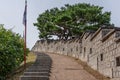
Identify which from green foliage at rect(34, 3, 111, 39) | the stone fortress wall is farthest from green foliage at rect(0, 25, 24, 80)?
green foliage at rect(34, 3, 111, 39)

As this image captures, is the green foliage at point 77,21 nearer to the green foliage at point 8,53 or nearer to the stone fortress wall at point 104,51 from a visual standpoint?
the stone fortress wall at point 104,51

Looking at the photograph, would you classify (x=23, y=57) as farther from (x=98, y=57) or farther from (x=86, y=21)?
(x=86, y=21)

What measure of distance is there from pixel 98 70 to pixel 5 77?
5.52 meters

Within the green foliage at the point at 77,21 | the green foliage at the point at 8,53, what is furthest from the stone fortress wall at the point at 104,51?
the green foliage at the point at 77,21

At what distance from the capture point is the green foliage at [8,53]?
20.9 m

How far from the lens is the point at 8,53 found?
21250 millimetres

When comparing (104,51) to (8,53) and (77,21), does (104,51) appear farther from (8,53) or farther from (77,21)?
(77,21)

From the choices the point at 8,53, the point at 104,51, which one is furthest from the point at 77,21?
the point at 104,51

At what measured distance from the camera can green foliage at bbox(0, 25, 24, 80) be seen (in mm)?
20859

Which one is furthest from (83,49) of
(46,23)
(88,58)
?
(46,23)

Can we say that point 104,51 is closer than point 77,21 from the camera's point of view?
Yes

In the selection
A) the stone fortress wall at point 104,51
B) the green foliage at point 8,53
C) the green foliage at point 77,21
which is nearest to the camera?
the stone fortress wall at point 104,51

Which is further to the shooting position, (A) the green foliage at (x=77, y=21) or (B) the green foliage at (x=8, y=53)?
(A) the green foliage at (x=77, y=21)

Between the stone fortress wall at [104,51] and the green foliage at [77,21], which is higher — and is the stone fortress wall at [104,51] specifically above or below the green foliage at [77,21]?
below
